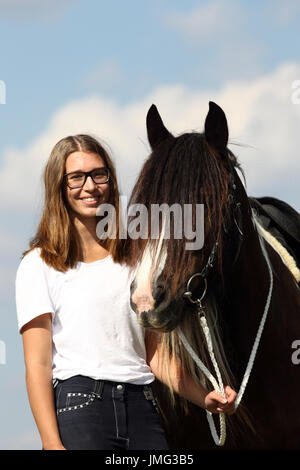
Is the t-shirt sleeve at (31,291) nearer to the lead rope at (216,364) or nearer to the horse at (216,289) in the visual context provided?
the horse at (216,289)

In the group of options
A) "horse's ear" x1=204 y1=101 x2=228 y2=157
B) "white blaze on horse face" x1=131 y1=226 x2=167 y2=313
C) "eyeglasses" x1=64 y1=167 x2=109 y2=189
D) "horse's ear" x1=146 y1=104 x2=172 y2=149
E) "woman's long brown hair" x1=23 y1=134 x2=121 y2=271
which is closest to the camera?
"white blaze on horse face" x1=131 y1=226 x2=167 y2=313

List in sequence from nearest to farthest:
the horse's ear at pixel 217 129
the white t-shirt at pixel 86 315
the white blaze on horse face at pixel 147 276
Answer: the white blaze on horse face at pixel 147 276, the white t-shirt at pixel 86 315, the horse's ear at pixel 217 129

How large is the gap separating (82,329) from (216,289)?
0.74 metres

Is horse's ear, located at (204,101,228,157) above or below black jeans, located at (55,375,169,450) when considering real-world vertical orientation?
above

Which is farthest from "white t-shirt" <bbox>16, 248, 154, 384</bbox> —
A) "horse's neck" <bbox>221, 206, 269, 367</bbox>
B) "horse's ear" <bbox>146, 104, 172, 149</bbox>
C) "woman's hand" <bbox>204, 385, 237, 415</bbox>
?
"horse's ear" <bbox>146, 104, 172, 149</bbox>

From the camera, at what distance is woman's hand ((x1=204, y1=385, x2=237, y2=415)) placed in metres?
4.12

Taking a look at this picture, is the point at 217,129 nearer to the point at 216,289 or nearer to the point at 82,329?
the point at 216,289

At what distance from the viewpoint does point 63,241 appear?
4.08 metres

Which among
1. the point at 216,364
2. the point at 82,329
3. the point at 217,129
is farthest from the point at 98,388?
the point at 217,129

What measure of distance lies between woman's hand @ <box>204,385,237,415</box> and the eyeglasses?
1174 millimetres

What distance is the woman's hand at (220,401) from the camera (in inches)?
162

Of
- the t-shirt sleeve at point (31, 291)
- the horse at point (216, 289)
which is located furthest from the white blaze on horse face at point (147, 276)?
→ the t-shirt sleeve at point (31, 291)

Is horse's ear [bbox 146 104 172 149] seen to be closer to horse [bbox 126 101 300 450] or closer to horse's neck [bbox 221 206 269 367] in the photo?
horse [bbox 126 101 300 450]
